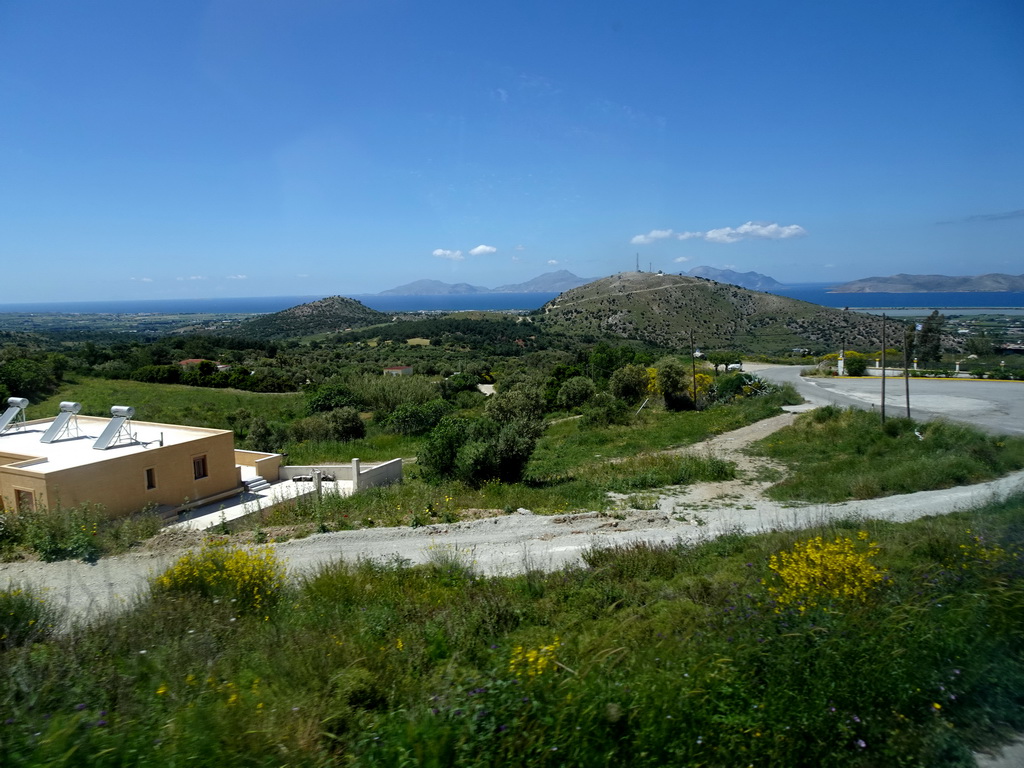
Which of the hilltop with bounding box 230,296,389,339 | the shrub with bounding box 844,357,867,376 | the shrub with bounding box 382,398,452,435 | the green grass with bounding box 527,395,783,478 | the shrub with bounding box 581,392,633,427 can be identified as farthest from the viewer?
the hilltop with bounding box 230,296,389,339

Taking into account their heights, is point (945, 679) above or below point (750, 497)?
above

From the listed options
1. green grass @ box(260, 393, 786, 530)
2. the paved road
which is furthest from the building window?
the paved road

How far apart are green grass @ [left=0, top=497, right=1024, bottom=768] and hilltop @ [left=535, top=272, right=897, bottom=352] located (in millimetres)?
74093

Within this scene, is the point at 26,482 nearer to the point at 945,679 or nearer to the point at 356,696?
the point at 356,696

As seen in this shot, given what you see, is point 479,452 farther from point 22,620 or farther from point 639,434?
point 22,620

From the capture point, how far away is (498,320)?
123000 millimetres

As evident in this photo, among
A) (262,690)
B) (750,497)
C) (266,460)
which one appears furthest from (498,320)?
(262,690)

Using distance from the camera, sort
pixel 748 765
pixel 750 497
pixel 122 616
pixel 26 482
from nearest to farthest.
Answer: pixel 748 765
pixel 122 616
pixel 750 497
pixel 26 482

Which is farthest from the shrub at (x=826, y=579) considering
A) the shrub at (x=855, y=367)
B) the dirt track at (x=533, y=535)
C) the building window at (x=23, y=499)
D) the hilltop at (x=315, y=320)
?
the hilltop at (x=315, y=320)

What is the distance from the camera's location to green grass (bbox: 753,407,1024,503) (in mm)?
12125

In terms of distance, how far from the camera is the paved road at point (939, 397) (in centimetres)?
1708

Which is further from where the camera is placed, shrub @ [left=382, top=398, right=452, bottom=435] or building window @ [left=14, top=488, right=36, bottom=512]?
shrub @ [left=382, top=398, right=452, bottom=435]

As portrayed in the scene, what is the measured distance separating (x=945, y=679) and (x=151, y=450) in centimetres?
1775

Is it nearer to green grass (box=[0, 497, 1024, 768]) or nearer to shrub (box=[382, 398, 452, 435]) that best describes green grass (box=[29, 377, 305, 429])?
shrub (box=[382, 398, 452, 435])
